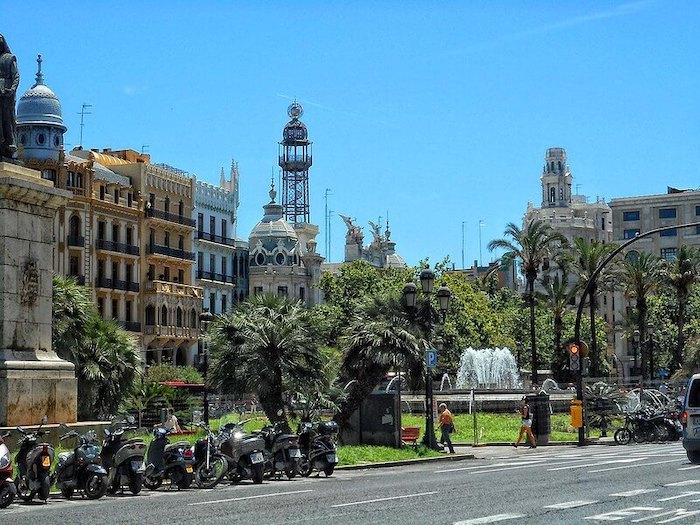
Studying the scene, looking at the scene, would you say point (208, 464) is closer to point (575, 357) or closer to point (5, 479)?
point (5, 479)

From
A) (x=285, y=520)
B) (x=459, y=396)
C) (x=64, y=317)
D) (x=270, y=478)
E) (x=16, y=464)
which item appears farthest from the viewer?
(x=459, y=396)

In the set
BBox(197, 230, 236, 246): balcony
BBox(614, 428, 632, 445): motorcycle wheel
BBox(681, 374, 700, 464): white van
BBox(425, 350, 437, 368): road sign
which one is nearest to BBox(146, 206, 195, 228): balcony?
BBox(197, 230, 236, 246): balcony

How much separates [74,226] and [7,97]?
49.5 meters

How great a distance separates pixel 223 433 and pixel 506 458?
1256 centimetres

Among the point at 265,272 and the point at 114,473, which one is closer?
the point at 114,473

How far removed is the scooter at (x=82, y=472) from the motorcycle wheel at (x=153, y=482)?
191 centimetres

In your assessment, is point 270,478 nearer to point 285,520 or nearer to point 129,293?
point 285,520

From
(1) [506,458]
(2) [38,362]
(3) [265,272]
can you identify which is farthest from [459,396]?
(3) [265,272]

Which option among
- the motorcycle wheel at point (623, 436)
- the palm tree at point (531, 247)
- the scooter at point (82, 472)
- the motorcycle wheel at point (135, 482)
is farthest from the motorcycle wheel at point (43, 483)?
the palm tree at point (531, 247)

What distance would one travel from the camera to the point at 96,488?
66.9ft

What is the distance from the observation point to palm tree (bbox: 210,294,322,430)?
3219 centimetres

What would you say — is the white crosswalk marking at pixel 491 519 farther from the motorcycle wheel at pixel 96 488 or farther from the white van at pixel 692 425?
the white van at pixel 692 425

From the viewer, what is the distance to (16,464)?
20.1m

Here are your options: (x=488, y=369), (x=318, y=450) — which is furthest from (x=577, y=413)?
(x=488, y=369)
